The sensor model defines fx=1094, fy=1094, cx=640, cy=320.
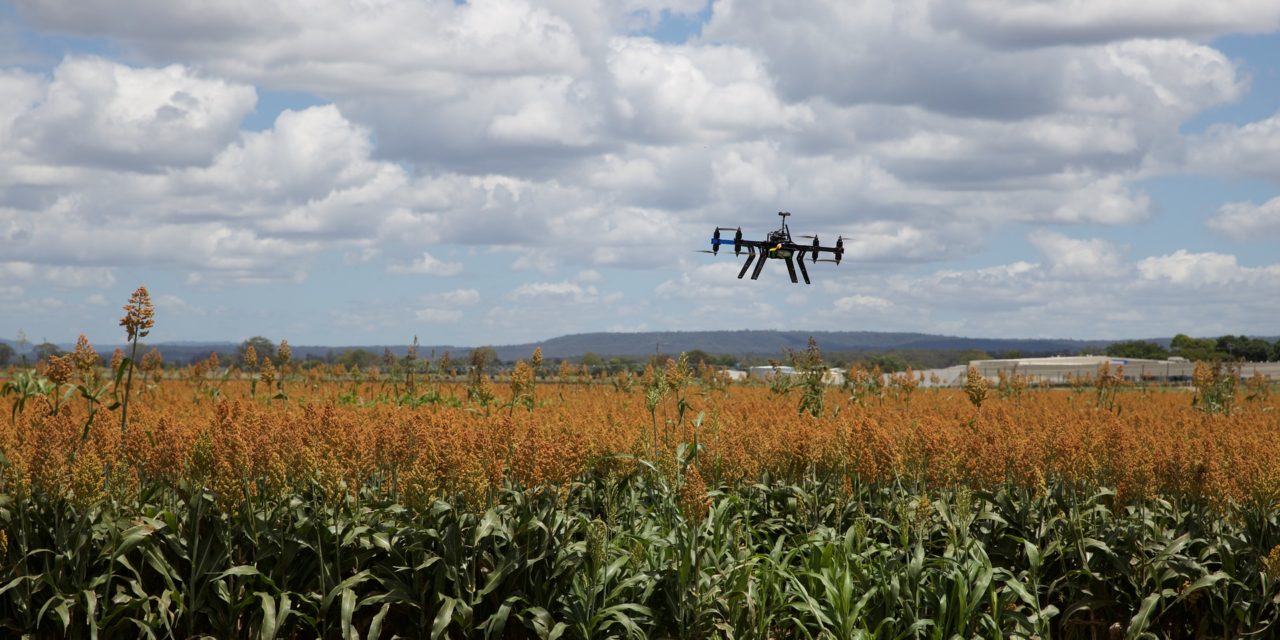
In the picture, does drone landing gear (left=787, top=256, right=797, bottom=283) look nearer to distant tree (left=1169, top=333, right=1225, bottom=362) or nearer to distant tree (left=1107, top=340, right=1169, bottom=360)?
Answer: distant tree (left=1169, top=333, right=1225, bottom=362)

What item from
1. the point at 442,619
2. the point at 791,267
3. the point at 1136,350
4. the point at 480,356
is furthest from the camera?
the point at 1136,350

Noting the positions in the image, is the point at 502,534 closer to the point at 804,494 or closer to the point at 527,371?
the point at 804,494

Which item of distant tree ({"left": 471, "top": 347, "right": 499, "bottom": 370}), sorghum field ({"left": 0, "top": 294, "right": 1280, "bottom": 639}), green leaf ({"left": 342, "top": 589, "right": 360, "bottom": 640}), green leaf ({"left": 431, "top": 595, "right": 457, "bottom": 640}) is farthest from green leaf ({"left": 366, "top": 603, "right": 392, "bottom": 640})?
distant tree ({"left": 471, "top": 347, "right": 499, "bottom": 370})

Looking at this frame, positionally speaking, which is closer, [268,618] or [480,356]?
[268,618]

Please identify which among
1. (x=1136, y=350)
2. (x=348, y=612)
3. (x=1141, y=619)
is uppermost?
(x=1136, y=350)

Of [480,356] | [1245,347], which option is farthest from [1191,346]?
[480,356]

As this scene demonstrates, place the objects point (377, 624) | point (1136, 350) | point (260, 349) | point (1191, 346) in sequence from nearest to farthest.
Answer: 1. point (377, 624)
2. point (260, 349)
3. point (1191, 346)
4. point (1136, 350)

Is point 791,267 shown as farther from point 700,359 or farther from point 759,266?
point 700,359
